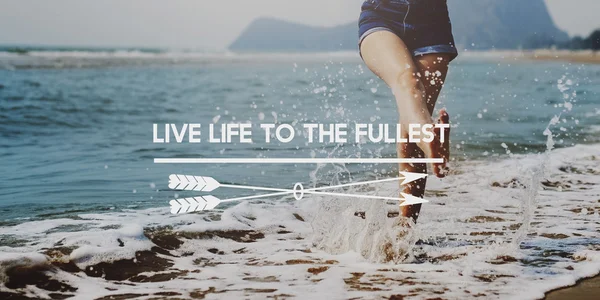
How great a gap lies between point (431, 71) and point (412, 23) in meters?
0.17

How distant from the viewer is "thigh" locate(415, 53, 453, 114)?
2.37 meters

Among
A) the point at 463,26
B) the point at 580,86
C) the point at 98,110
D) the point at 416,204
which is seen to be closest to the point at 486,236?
the point at 416,204

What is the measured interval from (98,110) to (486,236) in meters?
5.89

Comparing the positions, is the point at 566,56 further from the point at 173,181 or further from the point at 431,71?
the point at 431,71

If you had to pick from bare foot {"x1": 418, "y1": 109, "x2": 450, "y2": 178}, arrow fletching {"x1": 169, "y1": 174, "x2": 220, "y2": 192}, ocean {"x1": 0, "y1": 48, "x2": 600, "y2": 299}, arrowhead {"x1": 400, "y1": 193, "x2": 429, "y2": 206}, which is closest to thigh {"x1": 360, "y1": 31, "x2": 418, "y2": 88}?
bare foot {"x1": 418, "y1": 109, "x2": 450, "y2": 178}

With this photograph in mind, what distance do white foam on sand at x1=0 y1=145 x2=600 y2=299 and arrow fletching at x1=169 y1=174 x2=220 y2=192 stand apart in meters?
0.45

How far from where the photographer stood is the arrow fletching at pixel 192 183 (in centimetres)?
374

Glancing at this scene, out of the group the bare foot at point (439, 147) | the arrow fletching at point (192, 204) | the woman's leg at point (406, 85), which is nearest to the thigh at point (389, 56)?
the woman's leg at point (406, 85)

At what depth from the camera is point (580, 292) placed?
6.84 ft

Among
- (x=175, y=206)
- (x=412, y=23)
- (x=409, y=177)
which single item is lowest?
(x=175, y=206)

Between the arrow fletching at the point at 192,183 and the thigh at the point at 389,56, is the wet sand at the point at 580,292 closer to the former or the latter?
the thigh at the point at 389,56

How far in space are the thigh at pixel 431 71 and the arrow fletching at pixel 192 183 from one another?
1628 mm

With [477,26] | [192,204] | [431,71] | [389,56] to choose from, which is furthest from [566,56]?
[389,56]

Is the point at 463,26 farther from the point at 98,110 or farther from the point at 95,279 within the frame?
the point at 98,110
